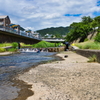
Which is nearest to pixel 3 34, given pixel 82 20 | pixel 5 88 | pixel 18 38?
pixel 18 38

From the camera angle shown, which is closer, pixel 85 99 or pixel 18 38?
pixel 85 99

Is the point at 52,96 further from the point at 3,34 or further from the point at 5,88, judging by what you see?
the point at 3,34

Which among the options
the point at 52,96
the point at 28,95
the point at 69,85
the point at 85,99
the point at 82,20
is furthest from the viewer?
the point at 82,20

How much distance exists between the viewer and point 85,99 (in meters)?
3.40

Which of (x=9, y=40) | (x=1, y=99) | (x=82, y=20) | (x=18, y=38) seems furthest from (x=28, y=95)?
(x=82, y=20)

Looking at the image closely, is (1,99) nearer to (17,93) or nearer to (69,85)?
(17,93)

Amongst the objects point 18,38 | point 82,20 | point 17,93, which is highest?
point 82,20

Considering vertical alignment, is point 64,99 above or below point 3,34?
below

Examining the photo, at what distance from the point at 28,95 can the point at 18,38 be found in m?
46.7

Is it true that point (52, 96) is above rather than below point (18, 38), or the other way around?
below

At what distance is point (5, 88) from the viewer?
4.54 m

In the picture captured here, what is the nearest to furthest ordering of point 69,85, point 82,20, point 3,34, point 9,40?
point 69,85
point 3,34
point 9,40
point 82,20

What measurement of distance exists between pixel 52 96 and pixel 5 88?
1.63 m

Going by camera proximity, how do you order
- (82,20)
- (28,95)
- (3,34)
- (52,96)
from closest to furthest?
(52,96), (28,95), (3,34), (82,20)
